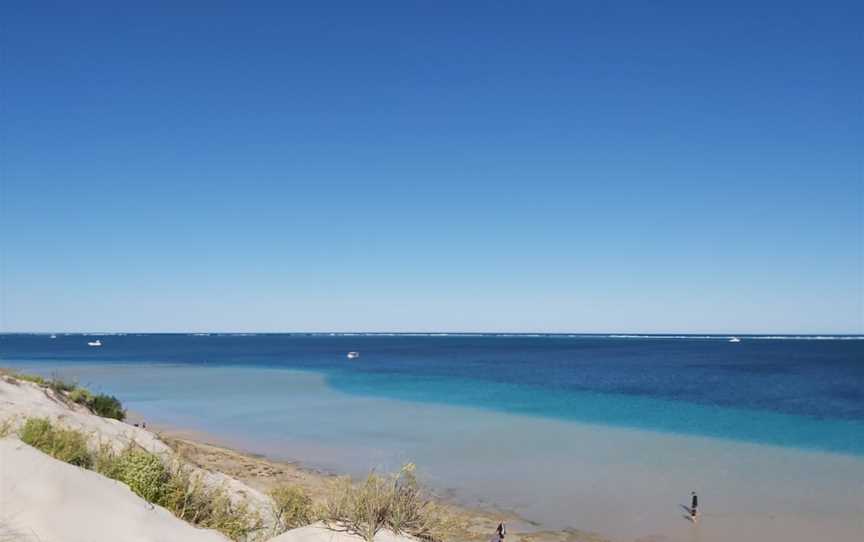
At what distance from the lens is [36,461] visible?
5.90m

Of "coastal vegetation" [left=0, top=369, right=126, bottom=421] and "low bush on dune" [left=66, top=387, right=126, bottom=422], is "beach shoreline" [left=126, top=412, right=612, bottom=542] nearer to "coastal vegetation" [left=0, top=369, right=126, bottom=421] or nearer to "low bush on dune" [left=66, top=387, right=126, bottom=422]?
"low bush on dune" [left=66, top=387, right=126, bottom=422]

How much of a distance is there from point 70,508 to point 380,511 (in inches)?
131

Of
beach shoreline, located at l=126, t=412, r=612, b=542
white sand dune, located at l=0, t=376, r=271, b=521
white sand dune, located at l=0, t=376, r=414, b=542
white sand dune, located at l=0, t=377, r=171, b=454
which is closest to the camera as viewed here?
white sand dune, located at l=0, t=376, r=414, b=542

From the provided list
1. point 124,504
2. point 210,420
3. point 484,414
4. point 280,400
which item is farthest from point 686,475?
point 280,400

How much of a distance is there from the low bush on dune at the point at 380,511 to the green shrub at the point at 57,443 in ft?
11.1

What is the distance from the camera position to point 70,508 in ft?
17.6

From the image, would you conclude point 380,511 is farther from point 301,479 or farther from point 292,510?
point 301,479

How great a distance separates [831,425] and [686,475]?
17261mm

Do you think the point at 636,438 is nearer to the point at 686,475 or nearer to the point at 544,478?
the point at 686,475

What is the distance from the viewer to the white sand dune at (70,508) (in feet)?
16.5

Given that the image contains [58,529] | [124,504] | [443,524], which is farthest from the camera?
[443,524]

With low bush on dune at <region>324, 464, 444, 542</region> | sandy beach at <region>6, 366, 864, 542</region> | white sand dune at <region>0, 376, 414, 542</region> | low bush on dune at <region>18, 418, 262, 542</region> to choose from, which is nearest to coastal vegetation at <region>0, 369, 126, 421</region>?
sandy beach at <region>6, 366, 864, 542</region>

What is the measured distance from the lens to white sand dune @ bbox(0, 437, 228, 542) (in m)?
5.02

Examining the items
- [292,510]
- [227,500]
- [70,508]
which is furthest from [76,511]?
[292,510]
